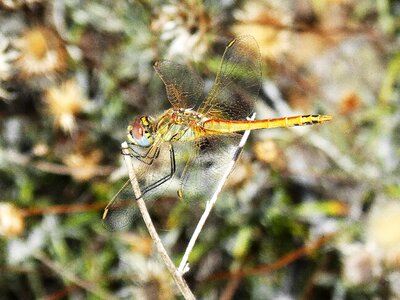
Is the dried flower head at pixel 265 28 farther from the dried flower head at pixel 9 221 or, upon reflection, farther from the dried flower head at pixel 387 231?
the dried flower head at pixel 9 221

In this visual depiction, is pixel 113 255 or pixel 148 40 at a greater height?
pixel 148 40

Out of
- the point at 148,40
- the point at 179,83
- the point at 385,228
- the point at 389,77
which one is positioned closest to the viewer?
the point at 179,83

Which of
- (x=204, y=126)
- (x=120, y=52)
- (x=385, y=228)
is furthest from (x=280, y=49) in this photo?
(x=204, y=126)

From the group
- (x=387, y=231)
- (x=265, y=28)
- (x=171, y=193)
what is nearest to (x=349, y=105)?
(x=265, y=28)

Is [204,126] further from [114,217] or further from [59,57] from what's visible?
[59,57]

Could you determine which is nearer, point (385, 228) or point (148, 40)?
point (385, 228)

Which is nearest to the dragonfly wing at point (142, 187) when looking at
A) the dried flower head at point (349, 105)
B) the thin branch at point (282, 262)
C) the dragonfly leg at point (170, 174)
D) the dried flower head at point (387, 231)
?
the dragonfly leg at point (170, 174)

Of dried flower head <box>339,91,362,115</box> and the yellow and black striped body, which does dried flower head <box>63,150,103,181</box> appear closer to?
the yellow and black striped body
